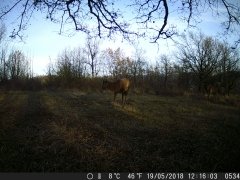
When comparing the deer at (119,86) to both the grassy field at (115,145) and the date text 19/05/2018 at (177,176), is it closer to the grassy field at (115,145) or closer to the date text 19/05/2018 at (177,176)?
the grassy field at (115,145)

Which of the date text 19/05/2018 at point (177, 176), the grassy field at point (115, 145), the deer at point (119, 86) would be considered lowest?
the date text 19/05/2018 at point (177, 176)

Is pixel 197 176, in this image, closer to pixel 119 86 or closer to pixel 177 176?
pixel 177 176

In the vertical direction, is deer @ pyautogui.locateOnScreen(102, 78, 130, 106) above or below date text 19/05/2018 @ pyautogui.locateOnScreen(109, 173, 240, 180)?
above

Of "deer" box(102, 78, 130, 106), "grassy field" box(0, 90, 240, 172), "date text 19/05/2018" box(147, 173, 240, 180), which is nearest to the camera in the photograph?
"date text 19/05/2018" box(147, 173, 240, 180)

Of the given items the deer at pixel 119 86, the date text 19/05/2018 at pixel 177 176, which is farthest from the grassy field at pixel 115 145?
the deer at pixel 119 86

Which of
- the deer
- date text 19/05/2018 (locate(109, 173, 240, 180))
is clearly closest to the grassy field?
date text 19/05/2018 (locate(109, 173, 240, 180))

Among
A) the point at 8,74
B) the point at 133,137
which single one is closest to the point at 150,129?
the point at 133,137

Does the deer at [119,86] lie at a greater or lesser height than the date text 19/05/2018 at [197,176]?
greater

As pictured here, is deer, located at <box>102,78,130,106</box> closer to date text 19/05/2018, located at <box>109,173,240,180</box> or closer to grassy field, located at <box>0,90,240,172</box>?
grassy field, located at <box>0,90,240,172</box>

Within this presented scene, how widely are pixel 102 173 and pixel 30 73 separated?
48.3 meters

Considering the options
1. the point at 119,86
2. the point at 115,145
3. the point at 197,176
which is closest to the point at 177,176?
the point at 197,176

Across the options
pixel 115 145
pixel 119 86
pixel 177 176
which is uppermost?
pixel 119 86

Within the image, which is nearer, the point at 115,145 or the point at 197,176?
the point at 197,176

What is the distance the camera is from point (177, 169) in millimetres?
6898
